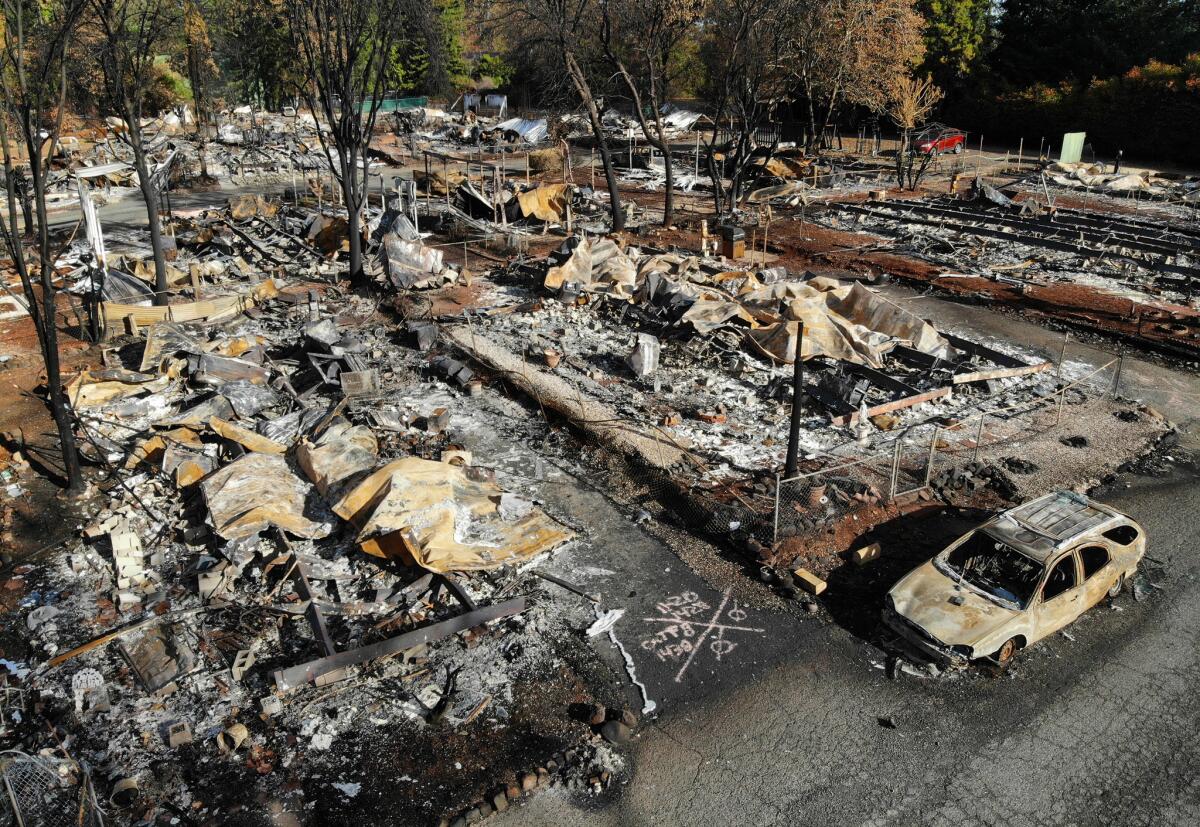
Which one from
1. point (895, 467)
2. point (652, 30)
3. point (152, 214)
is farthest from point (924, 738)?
point (652, 30)

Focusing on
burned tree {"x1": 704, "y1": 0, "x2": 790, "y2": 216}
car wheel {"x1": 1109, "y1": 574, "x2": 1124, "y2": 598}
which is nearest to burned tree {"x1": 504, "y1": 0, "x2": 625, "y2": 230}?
burned tree {"x1": 704, "y1": 0, "x2": 790, "y2": 216}

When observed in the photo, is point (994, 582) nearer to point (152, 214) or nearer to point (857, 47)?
point (152, 214)

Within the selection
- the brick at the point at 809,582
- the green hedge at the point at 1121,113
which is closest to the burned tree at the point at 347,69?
the brick at the point at 809,582

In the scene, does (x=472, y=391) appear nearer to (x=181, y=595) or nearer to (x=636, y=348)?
(x=636, y=348)

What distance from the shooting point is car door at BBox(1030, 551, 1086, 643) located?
9057 mm

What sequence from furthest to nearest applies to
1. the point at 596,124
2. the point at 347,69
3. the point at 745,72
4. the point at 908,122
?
the point at 908,122
the point at 745,72
the point at 596,124
the point at 347,69

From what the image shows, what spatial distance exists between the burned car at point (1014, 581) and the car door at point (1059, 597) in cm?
1

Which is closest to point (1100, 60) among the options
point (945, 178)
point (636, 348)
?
point (945, 178)

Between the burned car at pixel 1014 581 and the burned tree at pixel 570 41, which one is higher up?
the burned tree at pixel 570 41

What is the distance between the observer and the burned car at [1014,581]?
8852 mm

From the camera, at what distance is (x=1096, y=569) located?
962 cm

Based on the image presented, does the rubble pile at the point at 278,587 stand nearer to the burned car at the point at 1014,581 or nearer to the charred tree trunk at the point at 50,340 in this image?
the charred tree trunk at the point at 50,340

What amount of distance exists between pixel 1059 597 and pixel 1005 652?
919 mm

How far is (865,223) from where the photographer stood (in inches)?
1126
